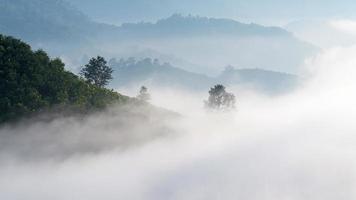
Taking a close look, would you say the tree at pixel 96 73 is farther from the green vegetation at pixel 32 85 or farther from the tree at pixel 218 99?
the green vegetation at pixel 32 85

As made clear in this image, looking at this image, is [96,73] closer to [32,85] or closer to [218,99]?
[218,99]

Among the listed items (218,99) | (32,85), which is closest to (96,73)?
(218,99)

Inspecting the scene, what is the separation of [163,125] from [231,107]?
6107cm

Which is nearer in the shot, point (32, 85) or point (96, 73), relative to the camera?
point (32, 85)

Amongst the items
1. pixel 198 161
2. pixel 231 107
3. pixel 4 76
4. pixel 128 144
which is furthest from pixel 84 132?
pixel 231 107

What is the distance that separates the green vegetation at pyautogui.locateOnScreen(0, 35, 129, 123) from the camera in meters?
43.1

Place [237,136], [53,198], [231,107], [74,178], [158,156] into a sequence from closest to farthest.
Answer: [53,198]
[74,178]
[158,156]
[237,136]
[231,107]

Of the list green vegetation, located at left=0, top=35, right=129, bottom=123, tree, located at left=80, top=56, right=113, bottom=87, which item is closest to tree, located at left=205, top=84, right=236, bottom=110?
tree, located at left=80, top=56, right=113, bottom=87

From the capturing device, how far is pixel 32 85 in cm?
4531

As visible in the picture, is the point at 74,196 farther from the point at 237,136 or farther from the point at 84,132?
the point at 237,136

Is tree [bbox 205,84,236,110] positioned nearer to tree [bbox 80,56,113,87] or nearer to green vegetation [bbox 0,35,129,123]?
tree [bbox 80,56,113,87]

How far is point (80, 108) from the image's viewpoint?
165 feet

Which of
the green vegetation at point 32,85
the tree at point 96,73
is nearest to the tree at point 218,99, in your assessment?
the tree at point 96,73

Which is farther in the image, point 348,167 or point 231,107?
point 231,107
